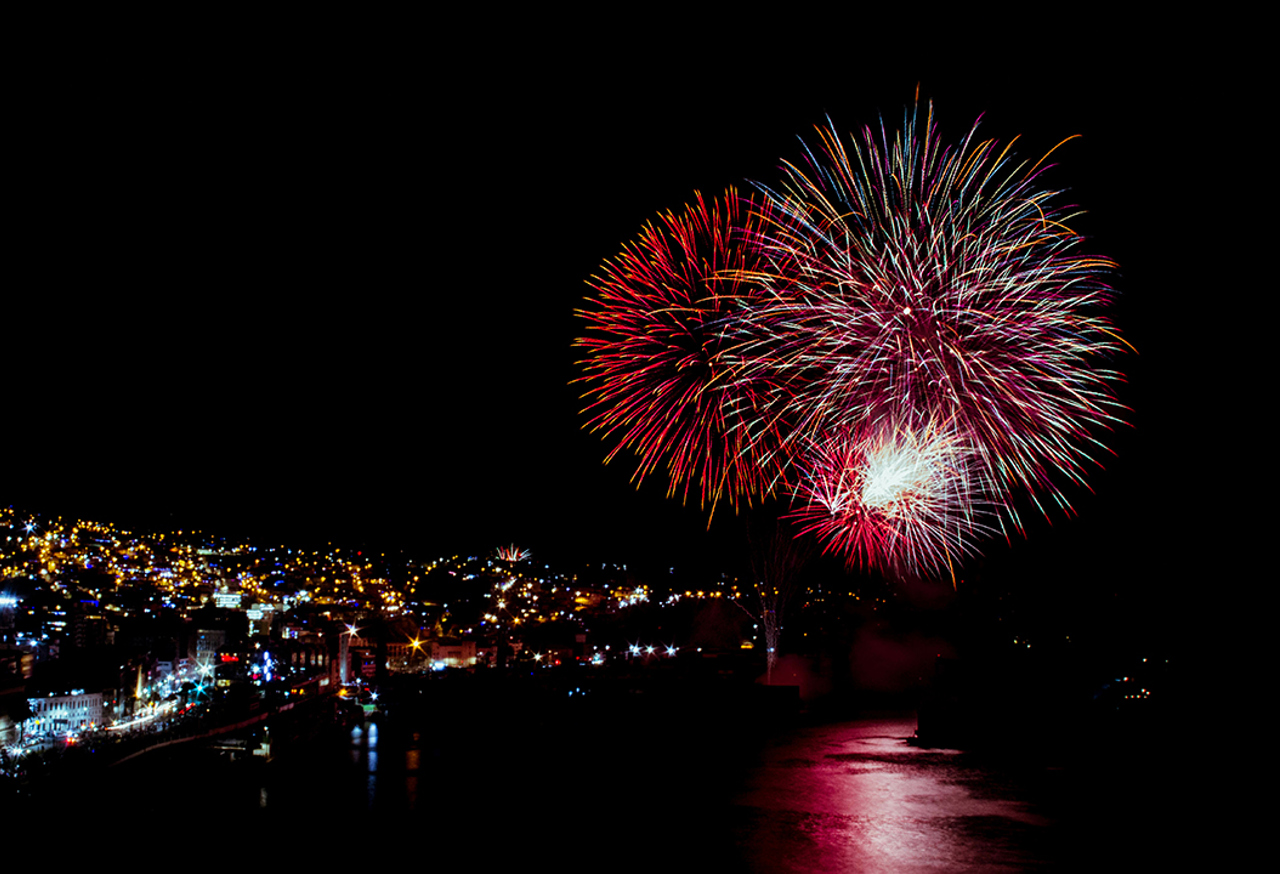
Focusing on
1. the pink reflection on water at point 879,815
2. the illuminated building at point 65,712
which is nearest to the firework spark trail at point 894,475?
the pink reflection on water at point 879,815

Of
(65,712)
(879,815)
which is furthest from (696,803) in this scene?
(65,712)

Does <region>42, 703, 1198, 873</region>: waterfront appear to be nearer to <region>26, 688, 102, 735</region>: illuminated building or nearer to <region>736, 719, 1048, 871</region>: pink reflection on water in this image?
<region>736, 719, 1048, 871</region>: pink reflection on water

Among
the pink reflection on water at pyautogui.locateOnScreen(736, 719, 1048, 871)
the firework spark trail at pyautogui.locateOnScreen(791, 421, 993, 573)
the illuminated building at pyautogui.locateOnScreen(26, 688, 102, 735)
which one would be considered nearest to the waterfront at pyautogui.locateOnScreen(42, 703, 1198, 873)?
the pink reflection on water at pyautogui.locateOnScreen(736, 719, 1048, 871)

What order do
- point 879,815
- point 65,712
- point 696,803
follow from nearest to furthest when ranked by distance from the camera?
point 879,815 → point 696,803 → point 65,712

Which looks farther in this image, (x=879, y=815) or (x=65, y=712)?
(x=65, y=712)

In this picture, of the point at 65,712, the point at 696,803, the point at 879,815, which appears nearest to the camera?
the point at 879,815

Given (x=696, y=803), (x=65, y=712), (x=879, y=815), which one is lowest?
(x=65, y=712)

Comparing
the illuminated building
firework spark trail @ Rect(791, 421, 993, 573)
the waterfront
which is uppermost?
firework spark trail @ Rect(791, 421, 993, 573)

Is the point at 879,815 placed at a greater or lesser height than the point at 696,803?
greater

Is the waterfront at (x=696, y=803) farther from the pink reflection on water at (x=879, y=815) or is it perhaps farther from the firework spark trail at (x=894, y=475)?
the firework spark trail at (x=894, y=475)

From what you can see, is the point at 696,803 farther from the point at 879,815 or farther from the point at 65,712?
the point at 65,712
